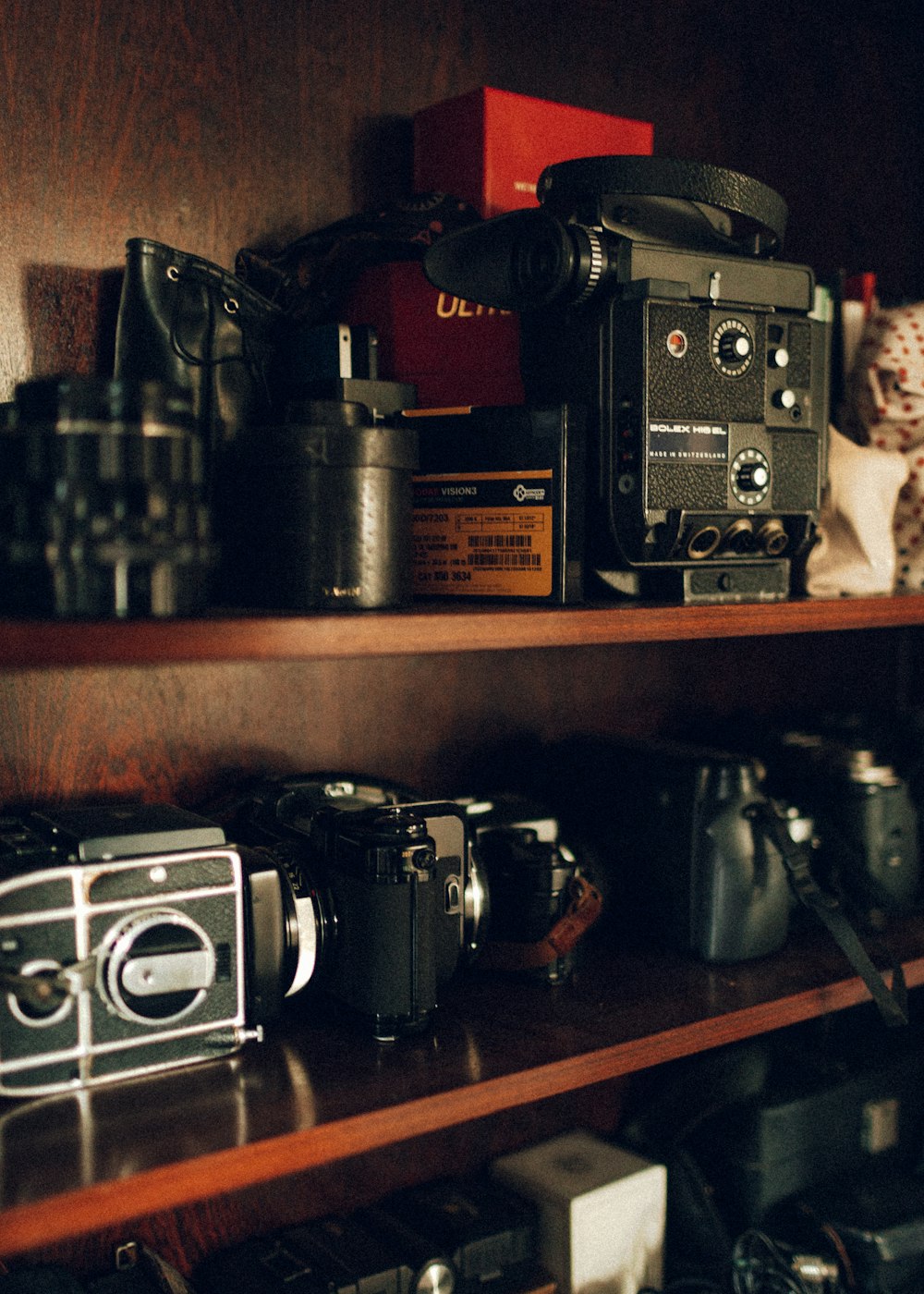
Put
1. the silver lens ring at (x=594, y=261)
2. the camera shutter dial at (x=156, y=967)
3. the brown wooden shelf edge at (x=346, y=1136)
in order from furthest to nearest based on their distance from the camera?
the silver lens ring at (x=594, y=261)
the camera shutter dial at (x=156, y=967)
the brown wooden shelf edge at (x=346, y=1136)

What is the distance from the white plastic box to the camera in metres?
1.16

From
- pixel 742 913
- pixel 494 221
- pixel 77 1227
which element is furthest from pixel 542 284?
pixel 77 1227

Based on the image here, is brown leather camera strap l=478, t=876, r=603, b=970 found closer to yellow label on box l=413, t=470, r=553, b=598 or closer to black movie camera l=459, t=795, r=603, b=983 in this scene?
black movie camera l=459, t=795, r=603, b=983

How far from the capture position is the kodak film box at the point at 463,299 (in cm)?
110

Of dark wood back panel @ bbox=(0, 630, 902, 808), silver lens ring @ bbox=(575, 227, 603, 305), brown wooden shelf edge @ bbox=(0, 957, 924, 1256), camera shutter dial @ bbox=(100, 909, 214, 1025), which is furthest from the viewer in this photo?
dark wood back panel @ bbox=(0, 630, 902, 808)

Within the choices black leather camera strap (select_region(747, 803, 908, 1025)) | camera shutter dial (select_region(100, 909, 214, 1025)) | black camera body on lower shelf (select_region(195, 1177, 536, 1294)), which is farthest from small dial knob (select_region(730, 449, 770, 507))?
black camera body on lower shelf (select_region(195, 1177, 536, 1294))

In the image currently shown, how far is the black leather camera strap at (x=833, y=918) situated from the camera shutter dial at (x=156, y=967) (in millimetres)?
502

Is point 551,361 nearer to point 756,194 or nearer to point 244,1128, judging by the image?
point 756,194

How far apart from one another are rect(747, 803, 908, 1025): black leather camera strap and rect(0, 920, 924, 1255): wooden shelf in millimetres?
28

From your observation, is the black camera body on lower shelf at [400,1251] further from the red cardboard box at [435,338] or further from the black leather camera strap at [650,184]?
the black leather camera strap at [650,184]

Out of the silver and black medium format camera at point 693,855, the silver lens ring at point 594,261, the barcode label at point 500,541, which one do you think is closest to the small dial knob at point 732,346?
the silver lens ring at point 594,261

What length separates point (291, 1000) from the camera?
97 centimetres

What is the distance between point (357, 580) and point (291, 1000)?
13.4 inches

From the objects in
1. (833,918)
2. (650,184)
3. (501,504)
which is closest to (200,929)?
(501,504)
